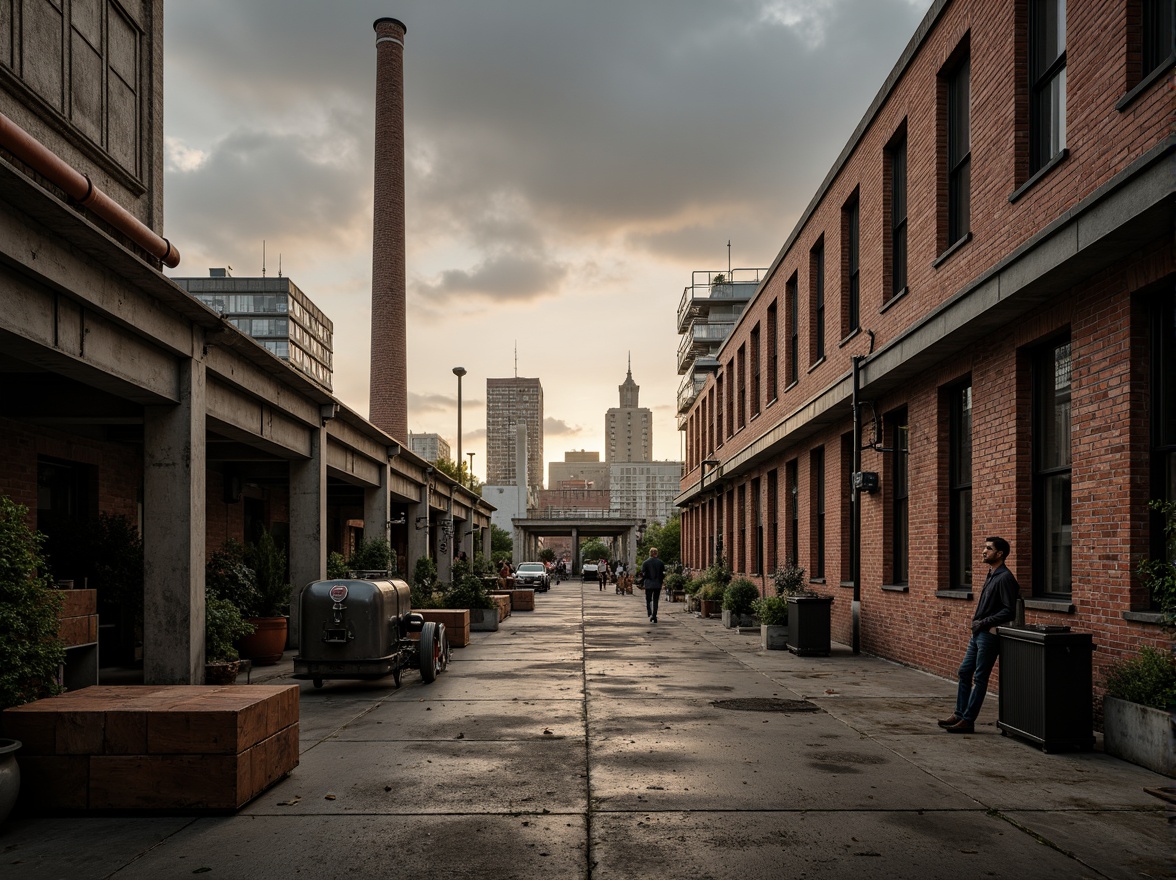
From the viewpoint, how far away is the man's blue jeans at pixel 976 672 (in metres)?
9.33

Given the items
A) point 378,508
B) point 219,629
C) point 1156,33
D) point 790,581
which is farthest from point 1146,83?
point 378,508

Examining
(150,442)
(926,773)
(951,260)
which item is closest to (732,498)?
(951,260)

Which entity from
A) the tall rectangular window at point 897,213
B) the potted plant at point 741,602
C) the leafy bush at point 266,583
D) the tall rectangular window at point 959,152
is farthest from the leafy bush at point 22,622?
the potted plant at point 741,602

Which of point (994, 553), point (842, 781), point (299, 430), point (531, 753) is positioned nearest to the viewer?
point (842, 781)

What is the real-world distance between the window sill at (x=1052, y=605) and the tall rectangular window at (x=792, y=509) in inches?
490

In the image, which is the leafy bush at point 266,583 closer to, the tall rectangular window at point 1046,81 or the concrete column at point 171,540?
the concrete column at point 171,540

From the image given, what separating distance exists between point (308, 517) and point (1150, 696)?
1476 cm

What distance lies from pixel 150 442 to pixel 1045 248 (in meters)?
10.7

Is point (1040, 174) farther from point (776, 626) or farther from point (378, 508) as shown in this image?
point (378, 508)

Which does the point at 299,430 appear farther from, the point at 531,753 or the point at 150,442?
the point at 531,753

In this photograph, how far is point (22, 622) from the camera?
707 centimetres

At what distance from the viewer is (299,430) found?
18.2m

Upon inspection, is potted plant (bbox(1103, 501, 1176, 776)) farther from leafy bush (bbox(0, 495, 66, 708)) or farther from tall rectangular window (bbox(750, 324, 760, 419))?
tall rectangular window (bbox(750, 324, 760, 419))

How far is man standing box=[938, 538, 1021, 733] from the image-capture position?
9289mm
